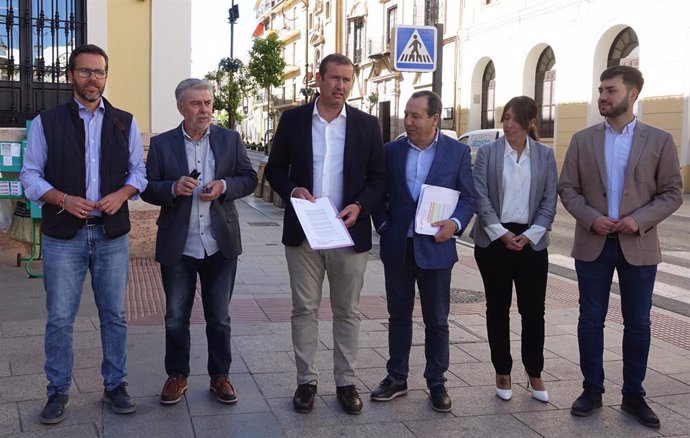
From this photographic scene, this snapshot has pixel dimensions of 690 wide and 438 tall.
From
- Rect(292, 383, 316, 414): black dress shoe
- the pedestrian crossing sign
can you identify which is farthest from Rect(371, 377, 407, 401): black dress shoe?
the pedestrian crossing sign

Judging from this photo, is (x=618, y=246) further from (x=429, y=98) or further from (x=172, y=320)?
(x=172, y=320)

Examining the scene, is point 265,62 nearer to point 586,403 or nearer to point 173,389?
point 173,389

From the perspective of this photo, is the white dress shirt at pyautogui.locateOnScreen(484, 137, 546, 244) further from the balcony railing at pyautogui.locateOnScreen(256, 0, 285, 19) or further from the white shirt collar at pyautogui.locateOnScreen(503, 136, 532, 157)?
the balcony railing at pyautogui.locateOnScreen(256, 0, 285, 19)

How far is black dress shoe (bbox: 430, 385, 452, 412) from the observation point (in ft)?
14.8

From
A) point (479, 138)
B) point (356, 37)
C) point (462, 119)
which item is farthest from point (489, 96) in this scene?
point (356, 37)

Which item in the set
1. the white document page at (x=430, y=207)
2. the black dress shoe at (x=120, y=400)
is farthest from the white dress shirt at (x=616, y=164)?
the black dress shoe at (x=120, y=400)

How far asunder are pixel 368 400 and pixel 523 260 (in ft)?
4.25

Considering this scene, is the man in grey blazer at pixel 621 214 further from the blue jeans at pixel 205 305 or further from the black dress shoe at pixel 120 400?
the black dress shoe at pixel 120 400

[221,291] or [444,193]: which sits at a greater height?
[444,193]

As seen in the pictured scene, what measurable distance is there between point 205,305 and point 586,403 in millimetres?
2390

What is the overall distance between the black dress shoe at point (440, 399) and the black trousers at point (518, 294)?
1.43 feet

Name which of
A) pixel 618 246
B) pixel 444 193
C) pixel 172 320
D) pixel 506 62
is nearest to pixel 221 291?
pixel 172 320

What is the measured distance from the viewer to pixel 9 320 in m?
6.38

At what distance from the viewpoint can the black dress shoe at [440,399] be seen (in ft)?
14.8
